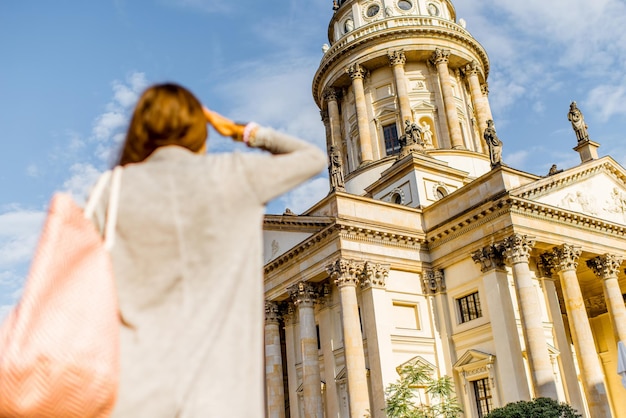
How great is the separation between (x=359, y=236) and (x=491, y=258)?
19.0 ft

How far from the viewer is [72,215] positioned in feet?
6.64

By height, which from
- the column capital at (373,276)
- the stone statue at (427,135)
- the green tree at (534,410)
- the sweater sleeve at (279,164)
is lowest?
the sweater sleeve at (279,164)

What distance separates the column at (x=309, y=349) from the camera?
28141mm

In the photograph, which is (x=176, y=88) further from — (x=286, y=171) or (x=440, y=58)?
(x=440, y=58)

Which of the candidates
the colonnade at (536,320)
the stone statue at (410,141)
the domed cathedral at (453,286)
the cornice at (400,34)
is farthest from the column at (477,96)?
the colonnade at (536,320)

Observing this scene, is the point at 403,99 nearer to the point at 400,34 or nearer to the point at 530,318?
the point at 400,34

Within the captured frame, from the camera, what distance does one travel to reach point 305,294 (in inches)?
1171

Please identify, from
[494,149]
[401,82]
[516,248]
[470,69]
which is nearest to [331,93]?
[401,82]

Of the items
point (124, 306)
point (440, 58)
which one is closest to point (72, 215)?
point (124, 306)

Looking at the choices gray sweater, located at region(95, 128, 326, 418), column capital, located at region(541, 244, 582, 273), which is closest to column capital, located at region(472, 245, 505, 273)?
column capital, located at region(541, 244, 582, 273)

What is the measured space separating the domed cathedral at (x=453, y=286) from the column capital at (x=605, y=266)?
0.19ft

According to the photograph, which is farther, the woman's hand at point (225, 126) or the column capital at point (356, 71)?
the column capital at point (356, 71)

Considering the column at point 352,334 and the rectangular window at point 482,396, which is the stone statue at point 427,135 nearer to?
the column at point 352,334

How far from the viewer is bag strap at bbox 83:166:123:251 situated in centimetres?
211
